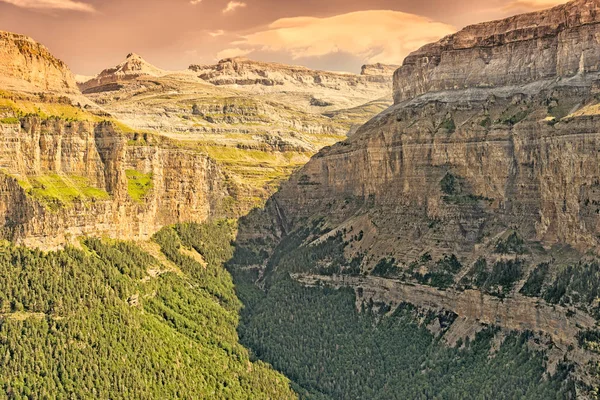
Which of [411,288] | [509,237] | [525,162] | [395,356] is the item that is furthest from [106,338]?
Answer: [525,162]

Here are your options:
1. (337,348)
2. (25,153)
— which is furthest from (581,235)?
(25,153)

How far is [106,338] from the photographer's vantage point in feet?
535

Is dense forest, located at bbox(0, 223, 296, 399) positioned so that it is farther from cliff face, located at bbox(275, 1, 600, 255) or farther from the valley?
cliff face, located at bbox(275, 1, 600, 255)

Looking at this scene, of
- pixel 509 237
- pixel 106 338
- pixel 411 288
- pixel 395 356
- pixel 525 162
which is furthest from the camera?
pixel 411 288

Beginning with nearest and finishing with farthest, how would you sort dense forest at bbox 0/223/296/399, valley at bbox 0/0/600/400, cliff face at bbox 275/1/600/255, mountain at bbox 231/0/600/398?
1. dense forest at bbox 0/223/296/399
2. valley at bbox 0/0/600/400
3. mountain at bbox 231/0/600/398
4. cliff face at bbox 275/1/600/255

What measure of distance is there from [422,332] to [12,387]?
75.7m

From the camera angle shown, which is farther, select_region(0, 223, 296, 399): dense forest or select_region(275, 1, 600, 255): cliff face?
select_region(275, 1, 600, 255): cliff face

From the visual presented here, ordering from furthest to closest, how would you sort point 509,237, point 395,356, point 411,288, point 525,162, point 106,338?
1. point 411,288
2. point 525,162
3. point 395,356
4. point 509,237
5. point 106,338

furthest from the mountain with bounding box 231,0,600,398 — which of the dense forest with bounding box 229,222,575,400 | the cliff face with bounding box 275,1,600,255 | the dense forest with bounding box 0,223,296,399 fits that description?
the dense forest with bounding box 0,223,296,399

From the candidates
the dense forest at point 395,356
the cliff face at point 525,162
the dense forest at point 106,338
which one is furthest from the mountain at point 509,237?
the dense forest at point 106,338

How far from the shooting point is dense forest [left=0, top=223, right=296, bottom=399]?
151 metres

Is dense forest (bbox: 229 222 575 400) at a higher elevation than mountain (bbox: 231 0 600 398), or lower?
lower

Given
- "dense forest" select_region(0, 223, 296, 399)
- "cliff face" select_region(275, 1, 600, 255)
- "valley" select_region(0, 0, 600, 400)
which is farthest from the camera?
A: "cliff face" select_region(275, 1, 600, 255)

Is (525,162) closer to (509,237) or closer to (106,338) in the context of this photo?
(509,237)
